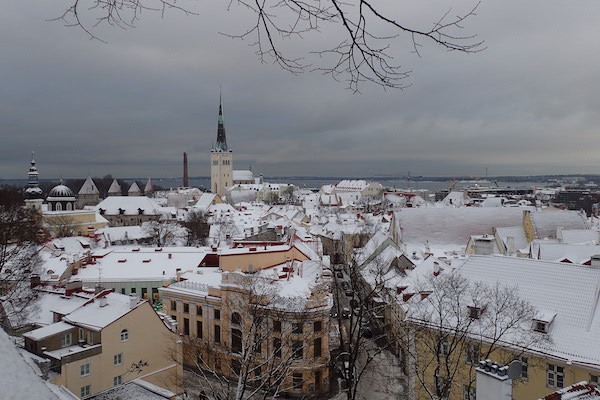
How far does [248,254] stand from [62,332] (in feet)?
39.5

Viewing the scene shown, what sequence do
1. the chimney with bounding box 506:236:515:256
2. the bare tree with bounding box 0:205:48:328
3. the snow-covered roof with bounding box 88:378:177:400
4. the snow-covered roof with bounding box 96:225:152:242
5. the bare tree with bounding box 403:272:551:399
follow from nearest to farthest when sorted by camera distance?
the snow-covered roof with bounding box 88:378:177:400 < the bare tree with bounding box 403:272:551:399 < the bare tree with bounding box 0:205:48:328 < the chimney with bounding box 506:236:515:256 < the snow-covered roof with bounding box 96:225:152:242

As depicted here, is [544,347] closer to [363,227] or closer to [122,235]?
[363,227]

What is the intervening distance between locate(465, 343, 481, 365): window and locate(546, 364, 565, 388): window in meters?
1.97

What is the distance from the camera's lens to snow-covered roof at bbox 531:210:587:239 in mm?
37141

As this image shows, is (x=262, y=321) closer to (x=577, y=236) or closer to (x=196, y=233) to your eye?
(x=577, y=236)

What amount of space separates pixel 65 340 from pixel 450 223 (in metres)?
36.9

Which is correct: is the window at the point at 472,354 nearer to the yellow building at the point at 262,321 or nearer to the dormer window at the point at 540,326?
the dormer window at the point at 540,326

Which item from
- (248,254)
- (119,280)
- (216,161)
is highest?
(216,161)

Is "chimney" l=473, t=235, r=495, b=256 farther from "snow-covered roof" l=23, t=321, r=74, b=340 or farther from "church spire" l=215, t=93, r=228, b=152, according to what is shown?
"church spire" l=215, t=93, r=228, b=152

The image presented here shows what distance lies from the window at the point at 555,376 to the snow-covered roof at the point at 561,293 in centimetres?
47

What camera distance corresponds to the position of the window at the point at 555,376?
44.9ft

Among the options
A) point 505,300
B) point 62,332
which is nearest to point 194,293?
point 62,332

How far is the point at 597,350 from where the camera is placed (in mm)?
13477

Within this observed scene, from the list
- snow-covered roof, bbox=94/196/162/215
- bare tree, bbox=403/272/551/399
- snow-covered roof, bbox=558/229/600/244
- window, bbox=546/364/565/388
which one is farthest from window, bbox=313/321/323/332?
snow-covered roof, bbox=94/196/162/215
